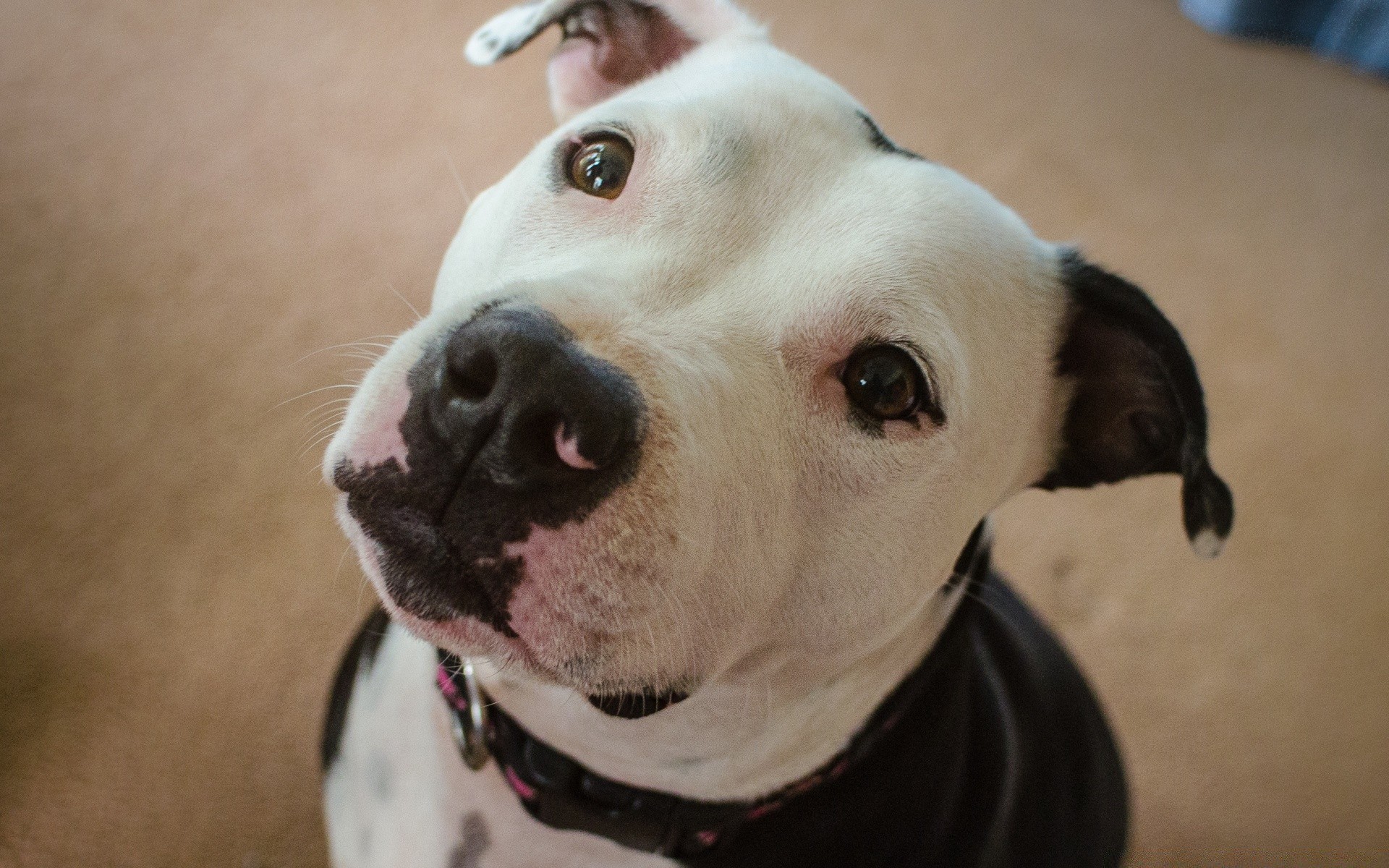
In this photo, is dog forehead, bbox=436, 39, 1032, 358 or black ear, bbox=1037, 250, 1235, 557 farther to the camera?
black ear, bbox=1037, 250, 1235, 557

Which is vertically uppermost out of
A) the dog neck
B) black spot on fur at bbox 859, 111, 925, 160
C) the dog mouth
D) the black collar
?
black spot on fur at bbox 859, 111, 925, 160

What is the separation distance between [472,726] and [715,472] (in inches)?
26.0

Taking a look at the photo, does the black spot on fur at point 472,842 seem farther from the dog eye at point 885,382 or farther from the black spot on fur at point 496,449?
the dog eye at point 885,382

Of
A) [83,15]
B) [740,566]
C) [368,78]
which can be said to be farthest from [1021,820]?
[83,15]

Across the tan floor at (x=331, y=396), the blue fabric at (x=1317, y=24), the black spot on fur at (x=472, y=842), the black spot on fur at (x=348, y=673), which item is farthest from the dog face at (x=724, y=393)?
the blue fabric at (x=1317, y=24)

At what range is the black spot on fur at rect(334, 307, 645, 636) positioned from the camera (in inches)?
33.0

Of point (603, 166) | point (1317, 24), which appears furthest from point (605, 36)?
point (1317, 24)

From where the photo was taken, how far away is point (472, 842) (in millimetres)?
1403

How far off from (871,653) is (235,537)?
175 cm

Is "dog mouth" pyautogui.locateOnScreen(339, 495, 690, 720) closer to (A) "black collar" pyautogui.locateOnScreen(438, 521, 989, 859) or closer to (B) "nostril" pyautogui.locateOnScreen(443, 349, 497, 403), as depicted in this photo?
(B) "nostril" pyautogui.locateOnScreen(443, 349, 497, 403)

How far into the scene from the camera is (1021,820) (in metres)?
1.59

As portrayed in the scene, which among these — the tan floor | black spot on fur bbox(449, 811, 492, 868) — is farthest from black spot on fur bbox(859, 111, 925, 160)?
the tan floor

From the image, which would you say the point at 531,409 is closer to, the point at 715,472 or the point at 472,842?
the point at 715,472

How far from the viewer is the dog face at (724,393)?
877 mm
